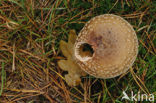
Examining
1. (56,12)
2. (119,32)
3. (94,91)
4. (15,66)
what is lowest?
(94,91)

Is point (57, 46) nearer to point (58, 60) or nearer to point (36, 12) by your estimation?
point (58, 60)

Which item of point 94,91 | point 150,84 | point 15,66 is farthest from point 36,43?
point 150,84

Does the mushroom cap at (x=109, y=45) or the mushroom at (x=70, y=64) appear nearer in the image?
the mushroom cap at (x=109, y=45)

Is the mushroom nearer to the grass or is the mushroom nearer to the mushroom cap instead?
the grass

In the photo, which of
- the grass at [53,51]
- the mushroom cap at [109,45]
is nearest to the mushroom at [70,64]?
the grass at [53,51]

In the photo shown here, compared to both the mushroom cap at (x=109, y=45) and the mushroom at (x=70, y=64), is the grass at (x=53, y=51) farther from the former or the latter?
the mushroom cap at (x=109, y=45)

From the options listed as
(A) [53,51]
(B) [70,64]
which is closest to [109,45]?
(B) [70,64]
